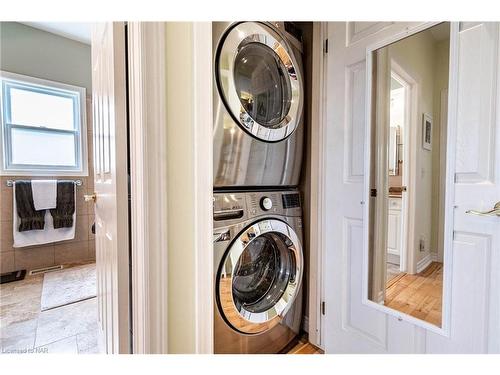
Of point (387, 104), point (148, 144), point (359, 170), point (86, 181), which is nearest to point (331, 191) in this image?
point (359, 170)

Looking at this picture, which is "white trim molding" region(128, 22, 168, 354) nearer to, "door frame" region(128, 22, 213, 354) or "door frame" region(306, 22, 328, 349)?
"door frame" region(128, 22, 213, 354)

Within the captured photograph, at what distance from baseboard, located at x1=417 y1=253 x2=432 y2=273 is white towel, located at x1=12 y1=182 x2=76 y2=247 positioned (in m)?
3.00

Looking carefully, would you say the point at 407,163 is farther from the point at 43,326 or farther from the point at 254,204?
the point at 43,326

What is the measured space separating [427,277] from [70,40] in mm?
3691

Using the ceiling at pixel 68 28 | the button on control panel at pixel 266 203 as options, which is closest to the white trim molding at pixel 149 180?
the button on control panel at pixel 266 203

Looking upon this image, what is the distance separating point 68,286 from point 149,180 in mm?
2101

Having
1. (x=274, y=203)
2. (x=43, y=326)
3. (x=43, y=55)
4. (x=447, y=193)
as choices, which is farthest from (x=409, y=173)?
(x=43, y=55)

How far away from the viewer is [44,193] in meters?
2.32

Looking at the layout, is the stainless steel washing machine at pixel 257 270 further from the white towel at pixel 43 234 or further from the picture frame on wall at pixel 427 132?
the white towel at pixel 43 234

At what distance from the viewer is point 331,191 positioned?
1.11m

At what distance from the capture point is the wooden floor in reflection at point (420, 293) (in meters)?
0.83

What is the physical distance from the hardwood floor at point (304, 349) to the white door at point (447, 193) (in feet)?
0.37

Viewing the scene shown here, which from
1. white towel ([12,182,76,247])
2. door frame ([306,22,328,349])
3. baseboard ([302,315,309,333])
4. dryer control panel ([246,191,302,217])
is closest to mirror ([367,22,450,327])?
door frame ([306,22,328,349])
